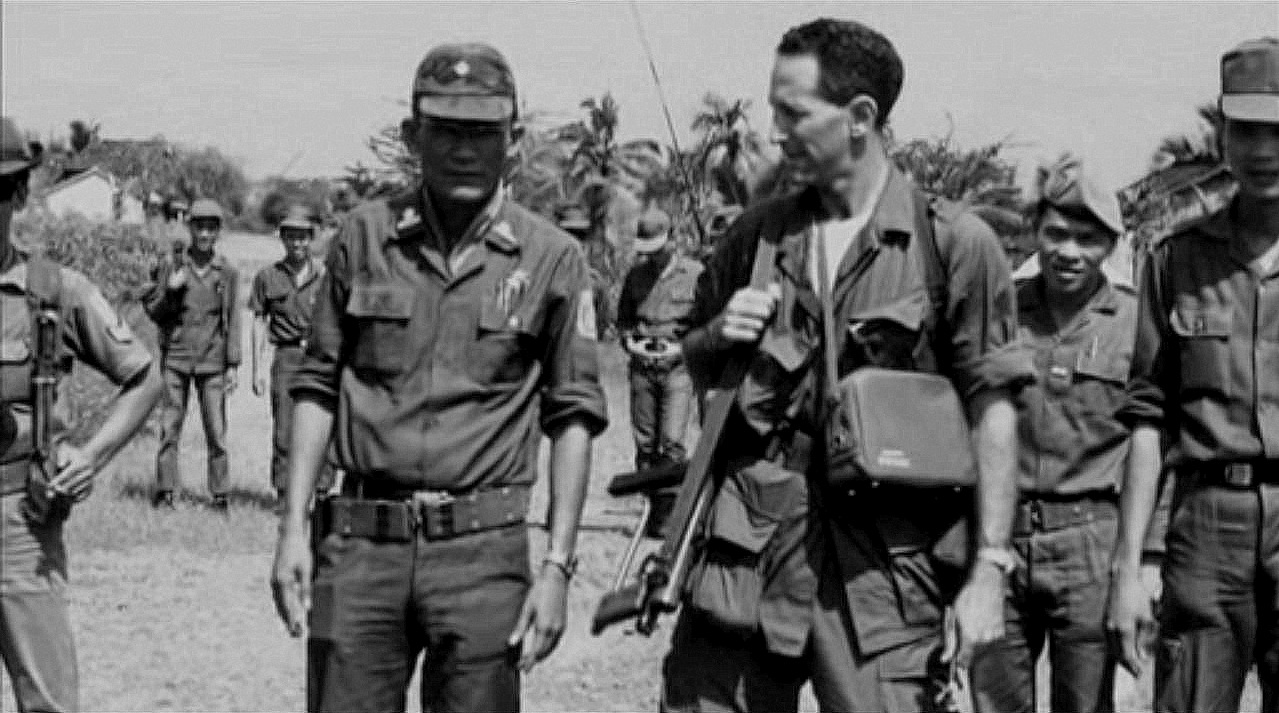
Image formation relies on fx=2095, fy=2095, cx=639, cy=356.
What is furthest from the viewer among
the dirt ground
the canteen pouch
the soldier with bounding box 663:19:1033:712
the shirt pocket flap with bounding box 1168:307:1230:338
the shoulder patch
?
the dirt ground

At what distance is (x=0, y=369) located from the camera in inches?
222

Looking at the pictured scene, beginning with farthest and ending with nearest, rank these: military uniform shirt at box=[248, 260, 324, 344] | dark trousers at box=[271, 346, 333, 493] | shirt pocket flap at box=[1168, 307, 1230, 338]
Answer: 1. military uniform shirt at box=[248, 260, 324, 344]
2. dark trousers at box=[271, 346, 333, 493]
3. shirt pocket flap at box=[1168, 307, 1230, 338]

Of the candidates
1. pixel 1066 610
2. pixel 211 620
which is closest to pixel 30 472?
pixel 1066 610

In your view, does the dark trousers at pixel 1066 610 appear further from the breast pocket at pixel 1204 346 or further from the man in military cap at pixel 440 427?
the man in military cap at pixel 440 427

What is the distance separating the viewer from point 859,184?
4.77 metres

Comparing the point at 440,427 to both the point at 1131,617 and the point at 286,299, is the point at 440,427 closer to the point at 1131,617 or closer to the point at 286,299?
the point at 1131,617

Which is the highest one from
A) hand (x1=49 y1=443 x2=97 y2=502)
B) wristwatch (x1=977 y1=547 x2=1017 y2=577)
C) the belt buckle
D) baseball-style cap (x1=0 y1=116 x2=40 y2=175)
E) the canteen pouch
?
baseball-style cap (x1=0 y1=116 x2=40 y2=175)

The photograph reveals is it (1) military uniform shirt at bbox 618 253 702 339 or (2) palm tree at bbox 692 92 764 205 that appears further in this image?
(1) military uniform shirt at bbox 618 253 702 339

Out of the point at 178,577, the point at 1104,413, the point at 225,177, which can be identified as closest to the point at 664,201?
the point at 178,577

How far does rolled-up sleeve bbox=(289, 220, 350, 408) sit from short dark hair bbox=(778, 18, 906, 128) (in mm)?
1253

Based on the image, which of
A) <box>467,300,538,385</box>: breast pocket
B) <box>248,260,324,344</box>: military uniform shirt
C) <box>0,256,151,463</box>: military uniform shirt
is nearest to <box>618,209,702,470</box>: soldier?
<box>248,260,324,344</box>: military uniform shirt

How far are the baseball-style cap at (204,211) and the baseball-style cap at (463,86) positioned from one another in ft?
30.4

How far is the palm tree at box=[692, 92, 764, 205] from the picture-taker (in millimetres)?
8922

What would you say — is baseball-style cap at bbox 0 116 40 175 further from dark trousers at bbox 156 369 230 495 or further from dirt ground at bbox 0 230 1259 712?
dark trousers at bbox 156 369 230 495
